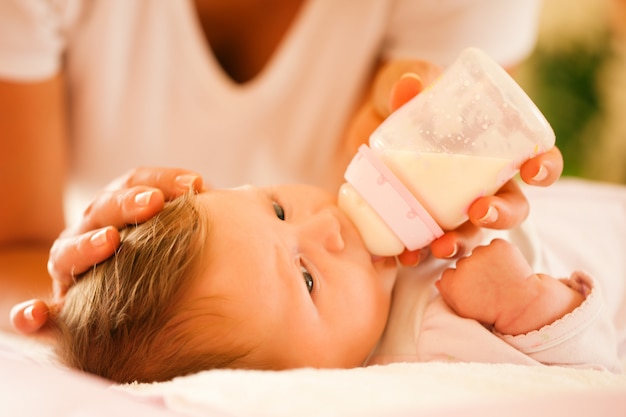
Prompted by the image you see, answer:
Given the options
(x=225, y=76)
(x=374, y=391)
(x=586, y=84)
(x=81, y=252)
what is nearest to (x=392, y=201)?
(x=374, y=391)

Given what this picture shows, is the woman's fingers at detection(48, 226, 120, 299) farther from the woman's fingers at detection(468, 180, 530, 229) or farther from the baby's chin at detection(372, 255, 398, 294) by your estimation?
the woman's fingers at detection(468, 180, 530, 229)

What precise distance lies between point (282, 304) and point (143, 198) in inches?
9.0

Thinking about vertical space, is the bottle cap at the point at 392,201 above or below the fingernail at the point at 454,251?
above

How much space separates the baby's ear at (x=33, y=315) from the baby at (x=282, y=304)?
0.01 meters

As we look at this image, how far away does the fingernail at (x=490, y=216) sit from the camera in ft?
2.73

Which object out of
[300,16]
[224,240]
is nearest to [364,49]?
[300,16]

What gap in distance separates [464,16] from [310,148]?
49cm

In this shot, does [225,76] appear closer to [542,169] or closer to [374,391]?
[542,169]

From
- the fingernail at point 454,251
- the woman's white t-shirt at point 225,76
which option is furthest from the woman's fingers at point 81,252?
the woman's white t-shirt at point 225,76

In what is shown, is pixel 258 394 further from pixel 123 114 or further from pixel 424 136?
pixel 123 114

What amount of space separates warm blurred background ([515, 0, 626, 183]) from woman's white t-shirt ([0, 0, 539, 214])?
37.7 inches

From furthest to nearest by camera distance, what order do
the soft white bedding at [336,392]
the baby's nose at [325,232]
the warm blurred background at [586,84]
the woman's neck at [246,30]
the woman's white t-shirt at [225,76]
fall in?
the warm blurred background at [586,84] → the woman's neck at [246,30] → the woman's white t-shirt at [225,76] → the baby's nose at [325,232] → the soft white bedding at [336,392]

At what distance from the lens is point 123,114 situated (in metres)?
1.60

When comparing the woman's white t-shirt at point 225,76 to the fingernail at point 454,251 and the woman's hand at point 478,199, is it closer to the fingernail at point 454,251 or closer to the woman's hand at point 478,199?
the woman's hand at point 478,199
